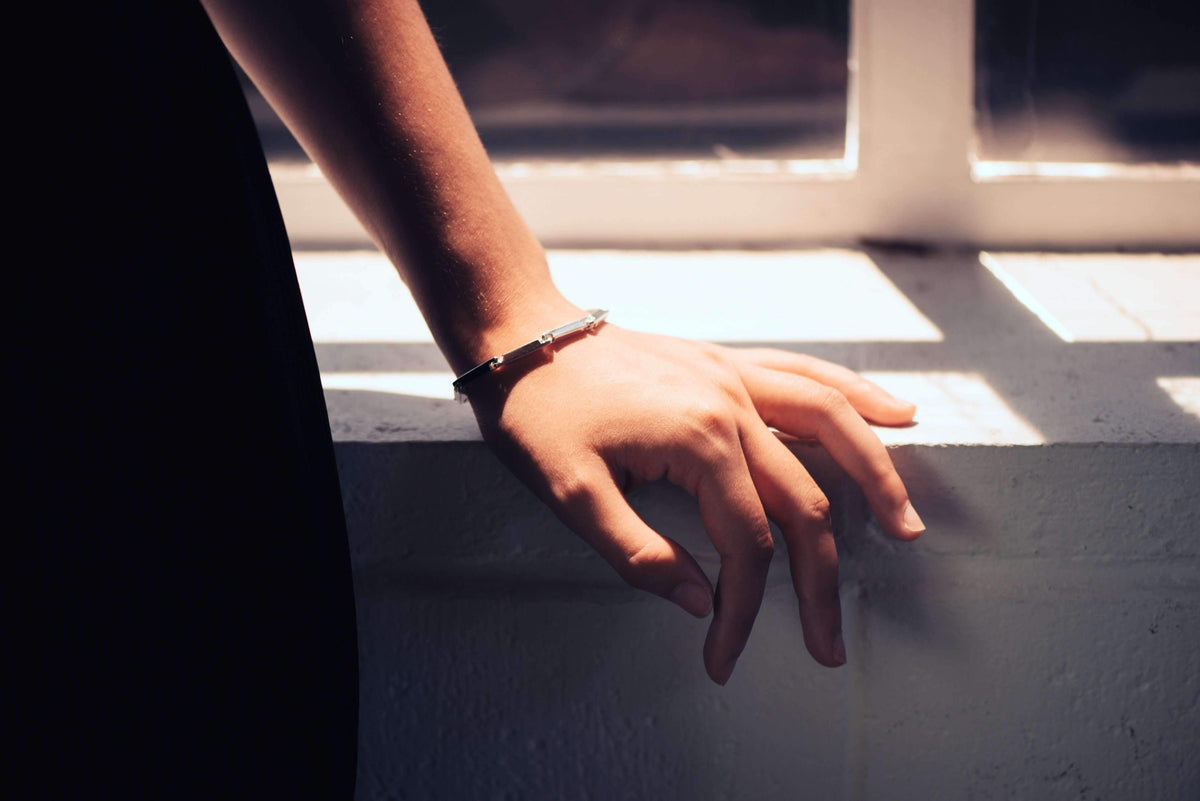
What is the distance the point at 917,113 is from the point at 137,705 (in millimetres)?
1096

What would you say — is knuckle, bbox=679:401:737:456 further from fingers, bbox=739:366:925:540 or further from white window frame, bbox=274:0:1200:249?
white window frame, bbox=274:0:1200:249

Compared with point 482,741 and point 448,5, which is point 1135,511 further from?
point 448,5

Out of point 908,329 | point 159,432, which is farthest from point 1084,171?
point 159,432

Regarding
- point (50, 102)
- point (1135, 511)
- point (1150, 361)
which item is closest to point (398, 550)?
point (50, 102)

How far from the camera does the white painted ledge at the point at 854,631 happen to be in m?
0.66

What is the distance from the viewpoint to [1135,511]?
2.16 ft

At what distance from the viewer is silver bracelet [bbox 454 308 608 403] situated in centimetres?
58

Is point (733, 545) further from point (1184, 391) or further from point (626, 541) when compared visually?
point (1184, 391)

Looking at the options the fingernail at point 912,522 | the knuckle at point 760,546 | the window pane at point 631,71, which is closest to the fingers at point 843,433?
the fingernail at point 912,522

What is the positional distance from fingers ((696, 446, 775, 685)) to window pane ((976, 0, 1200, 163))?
2.92ft

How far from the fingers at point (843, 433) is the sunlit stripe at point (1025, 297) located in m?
0.37

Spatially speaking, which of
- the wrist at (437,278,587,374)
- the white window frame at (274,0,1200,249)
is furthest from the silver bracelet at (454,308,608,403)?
the white window frame at (274,0,1200,249)

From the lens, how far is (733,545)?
55 cm

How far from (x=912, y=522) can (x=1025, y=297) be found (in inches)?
19.3
